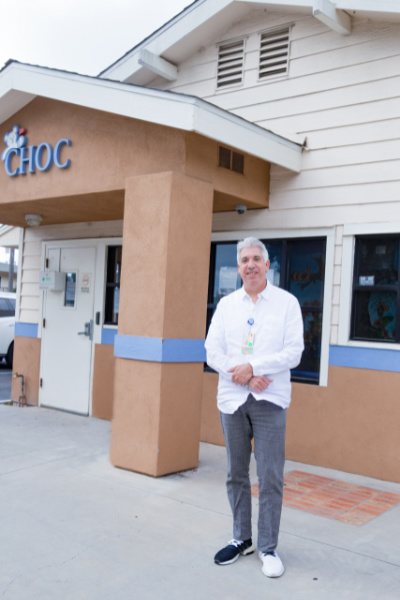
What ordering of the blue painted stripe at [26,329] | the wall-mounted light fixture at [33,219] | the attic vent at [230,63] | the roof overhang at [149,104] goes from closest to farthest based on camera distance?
1. the roof overhang at [149,104]
2. the attic vent at [230,63]
3. the wall-mounted light fixture at [33,219]
4. the blue painted stripe at [26,329]

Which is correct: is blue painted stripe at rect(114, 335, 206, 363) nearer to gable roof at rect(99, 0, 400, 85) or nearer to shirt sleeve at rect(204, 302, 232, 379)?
shirt sleeve at rect(204, 302, 232, 379)

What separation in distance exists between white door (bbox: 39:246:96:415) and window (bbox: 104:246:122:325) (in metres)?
0.22

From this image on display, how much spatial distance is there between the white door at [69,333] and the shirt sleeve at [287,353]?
4461 millimetres

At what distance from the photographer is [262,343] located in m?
3.43

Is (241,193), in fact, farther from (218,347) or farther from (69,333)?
(69,333)

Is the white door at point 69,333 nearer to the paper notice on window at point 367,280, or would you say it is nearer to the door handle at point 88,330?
the door handle at point 88,330

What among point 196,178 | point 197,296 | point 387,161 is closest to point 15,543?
point 197,296

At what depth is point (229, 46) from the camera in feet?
21.9

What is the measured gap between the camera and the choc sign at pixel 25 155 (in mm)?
6000

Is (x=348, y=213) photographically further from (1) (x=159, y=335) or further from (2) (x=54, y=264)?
(2) (x=54, y=264)

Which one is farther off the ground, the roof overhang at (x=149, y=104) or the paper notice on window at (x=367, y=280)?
the roof overhang at (x=149, y=104)


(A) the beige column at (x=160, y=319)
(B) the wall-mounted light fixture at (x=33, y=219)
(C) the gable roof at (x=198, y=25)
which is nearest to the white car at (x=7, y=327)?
(B) the wall-mounted light fixture at (x=33, y=219)

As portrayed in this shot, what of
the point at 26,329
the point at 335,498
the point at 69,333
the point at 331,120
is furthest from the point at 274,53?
the point at 26,329

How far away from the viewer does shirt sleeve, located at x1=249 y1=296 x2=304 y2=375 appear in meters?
3.35
